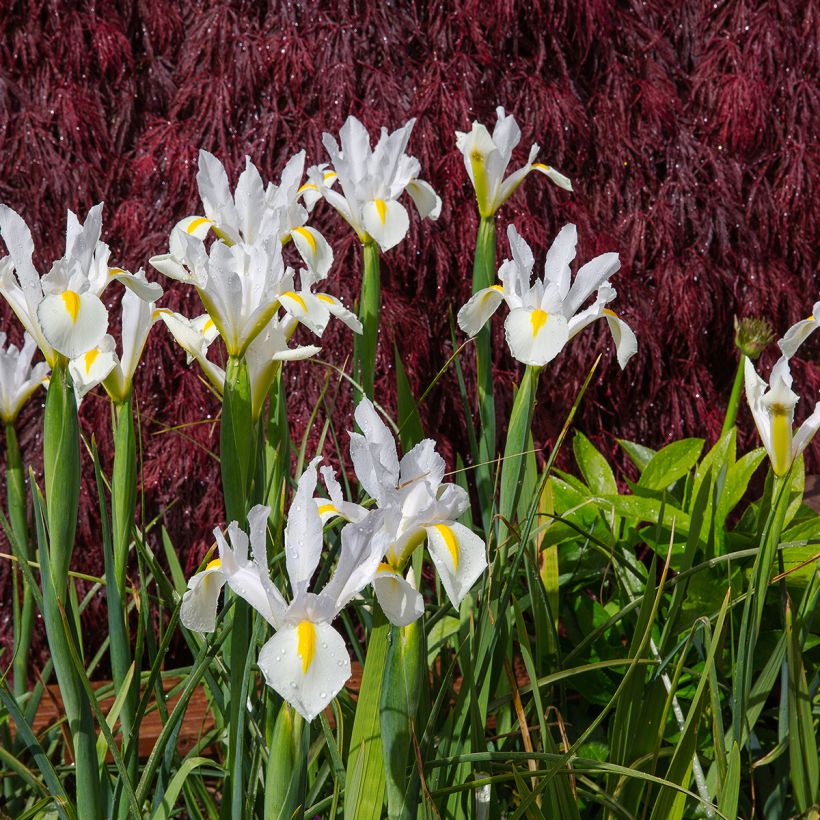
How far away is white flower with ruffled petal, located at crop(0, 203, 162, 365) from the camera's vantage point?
670 mm

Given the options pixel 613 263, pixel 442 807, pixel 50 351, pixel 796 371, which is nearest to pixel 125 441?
pixel 50 351

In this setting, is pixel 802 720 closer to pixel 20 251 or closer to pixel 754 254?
pixel 20 251

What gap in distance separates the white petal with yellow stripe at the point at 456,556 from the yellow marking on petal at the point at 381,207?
0.54m

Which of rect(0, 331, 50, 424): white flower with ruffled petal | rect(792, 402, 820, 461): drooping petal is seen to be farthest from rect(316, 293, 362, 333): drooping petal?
rect(792, 402, 820, 461): drooping petal

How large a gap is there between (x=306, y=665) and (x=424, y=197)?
776 millimetres

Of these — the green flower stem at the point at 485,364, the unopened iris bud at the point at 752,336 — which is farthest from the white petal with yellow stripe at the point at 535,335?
the unopened iris bud at the point at 752,336

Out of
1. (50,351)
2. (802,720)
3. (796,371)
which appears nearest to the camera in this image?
(50,351)

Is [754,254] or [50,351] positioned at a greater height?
[754,254]

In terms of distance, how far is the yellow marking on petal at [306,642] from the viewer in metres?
0.52

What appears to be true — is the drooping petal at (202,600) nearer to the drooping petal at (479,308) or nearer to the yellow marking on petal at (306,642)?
the yellow marking on petal at (306,642)

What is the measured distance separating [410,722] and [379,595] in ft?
0.35

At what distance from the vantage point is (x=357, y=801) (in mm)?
624

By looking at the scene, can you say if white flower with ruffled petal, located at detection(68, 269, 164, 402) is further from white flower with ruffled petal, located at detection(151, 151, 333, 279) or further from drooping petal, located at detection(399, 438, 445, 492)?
drooping petal, located at detection(399, 438, 445, 492)

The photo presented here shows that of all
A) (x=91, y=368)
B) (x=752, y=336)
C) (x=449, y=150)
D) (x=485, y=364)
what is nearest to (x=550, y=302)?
(x=485, y=364)
